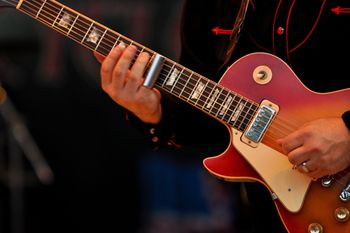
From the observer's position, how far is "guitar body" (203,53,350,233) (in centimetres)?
187

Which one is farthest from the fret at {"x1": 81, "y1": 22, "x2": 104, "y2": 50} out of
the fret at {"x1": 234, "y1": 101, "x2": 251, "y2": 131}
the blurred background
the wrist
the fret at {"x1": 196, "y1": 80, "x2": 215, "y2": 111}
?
the blurred background

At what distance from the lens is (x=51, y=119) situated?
154 inches

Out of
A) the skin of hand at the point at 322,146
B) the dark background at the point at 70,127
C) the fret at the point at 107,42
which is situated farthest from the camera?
the dark background at the point at 70,127

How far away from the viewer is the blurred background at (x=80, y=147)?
3781mm

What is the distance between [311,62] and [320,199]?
0.38 metres

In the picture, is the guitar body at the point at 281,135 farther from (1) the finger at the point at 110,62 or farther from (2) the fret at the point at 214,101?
(1) the finger at the point at 110,62

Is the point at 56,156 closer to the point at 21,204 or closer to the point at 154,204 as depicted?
the point at 21,204

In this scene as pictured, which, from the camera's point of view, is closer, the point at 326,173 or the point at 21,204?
the point at 326,173

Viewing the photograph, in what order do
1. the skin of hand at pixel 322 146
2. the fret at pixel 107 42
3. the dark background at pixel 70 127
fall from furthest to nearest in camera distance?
the dark background at pixel 70 127, the fret at pixel 107 42, the skin of hand at pixel 322 146

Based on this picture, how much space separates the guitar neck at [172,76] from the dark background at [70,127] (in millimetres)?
1692

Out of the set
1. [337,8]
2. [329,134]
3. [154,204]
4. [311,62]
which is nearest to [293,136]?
[329,134]

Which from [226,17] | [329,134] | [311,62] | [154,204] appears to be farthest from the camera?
[154,204]

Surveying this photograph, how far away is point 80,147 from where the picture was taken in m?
3.89

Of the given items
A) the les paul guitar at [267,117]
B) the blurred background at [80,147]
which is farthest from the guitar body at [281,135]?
the blurred background at [80,147]
